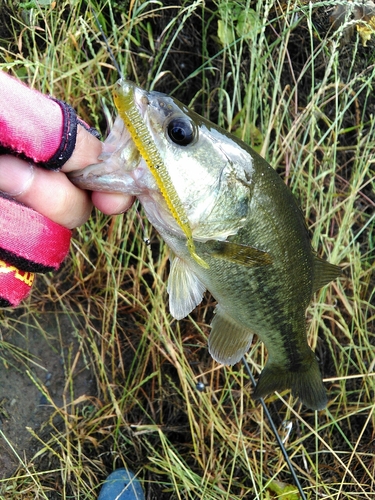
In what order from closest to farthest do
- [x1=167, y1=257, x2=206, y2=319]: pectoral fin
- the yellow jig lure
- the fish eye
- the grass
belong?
the yellow jig lure → the fish eye → [x1=167, y1=257, x2=206, y2=319]: pectoral fin → the grass

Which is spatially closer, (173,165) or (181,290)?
(173,165)

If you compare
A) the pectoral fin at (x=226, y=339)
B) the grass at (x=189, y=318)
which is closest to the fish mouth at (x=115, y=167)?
the pectoral fin at (x=226, y=339)

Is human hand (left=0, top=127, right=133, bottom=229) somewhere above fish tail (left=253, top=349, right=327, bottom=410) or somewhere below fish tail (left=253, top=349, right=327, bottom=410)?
above

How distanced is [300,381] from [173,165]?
0.94 m

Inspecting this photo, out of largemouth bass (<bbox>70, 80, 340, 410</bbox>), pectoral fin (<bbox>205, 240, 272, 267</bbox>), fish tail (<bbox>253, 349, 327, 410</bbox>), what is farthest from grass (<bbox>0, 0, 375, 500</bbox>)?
pectoral fin (<bbox>205, 240, 272, 267</bbox>)

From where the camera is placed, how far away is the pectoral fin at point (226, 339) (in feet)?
5.55

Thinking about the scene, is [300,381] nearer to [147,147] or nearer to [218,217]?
[218,217]

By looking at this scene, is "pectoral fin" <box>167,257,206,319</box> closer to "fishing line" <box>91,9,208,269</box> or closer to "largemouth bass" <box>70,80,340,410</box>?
"largemouth bass" <box>70,80,340,410</box>

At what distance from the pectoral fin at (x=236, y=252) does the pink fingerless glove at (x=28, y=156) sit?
43cm

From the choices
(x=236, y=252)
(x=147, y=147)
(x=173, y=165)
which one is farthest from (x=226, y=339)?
(x=147, y=147)

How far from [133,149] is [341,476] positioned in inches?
→ 79.2

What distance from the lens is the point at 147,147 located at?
121 centimetres

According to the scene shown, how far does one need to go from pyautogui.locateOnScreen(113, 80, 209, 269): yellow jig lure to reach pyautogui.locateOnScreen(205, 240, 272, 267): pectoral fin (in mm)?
160

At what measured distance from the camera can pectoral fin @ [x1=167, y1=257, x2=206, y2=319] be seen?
60.6 inches
